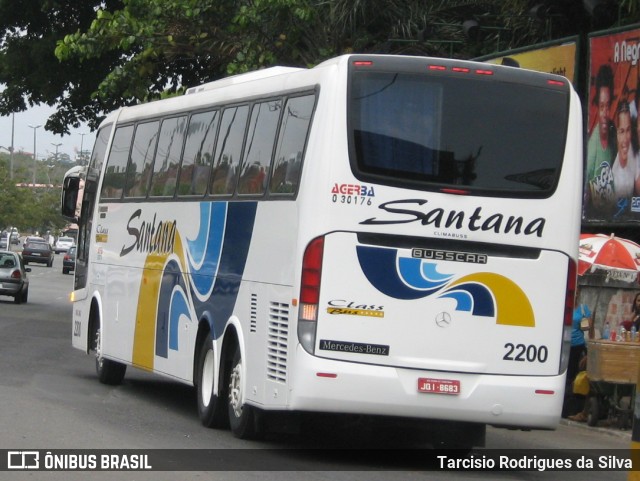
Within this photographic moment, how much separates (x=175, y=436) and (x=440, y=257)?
3179 millimetres

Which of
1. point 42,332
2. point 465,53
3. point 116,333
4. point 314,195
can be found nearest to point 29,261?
point 42,332

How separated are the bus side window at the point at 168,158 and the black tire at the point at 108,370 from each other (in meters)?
3.04

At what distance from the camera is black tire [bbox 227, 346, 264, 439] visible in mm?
12773

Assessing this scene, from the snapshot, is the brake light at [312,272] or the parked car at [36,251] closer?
the brake light at [312,272]

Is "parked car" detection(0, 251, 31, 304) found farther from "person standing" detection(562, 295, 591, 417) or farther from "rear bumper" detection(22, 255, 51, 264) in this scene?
"rear bumper" detection(22, 255, 51, 264)

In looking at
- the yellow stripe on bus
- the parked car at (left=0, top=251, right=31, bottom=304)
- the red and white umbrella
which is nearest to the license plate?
the yellow stripe on bus

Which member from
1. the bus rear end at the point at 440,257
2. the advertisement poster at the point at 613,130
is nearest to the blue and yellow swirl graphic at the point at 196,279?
the bus rear end at the point at 440,257

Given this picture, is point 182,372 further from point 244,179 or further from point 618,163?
point 618,163

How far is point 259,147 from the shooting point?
516 inches

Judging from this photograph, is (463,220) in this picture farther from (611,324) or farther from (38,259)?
(38,259)

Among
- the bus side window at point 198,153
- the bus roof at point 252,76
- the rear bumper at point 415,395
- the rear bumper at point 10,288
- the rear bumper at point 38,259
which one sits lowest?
the rear bumper at point 38,259

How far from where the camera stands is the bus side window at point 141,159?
1684 cm

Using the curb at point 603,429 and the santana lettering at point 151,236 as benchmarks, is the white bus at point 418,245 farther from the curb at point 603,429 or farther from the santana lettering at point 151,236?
the curb at point 603,429

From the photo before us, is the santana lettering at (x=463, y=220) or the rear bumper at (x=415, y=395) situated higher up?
the santana lettering at (x=463, y=220)
